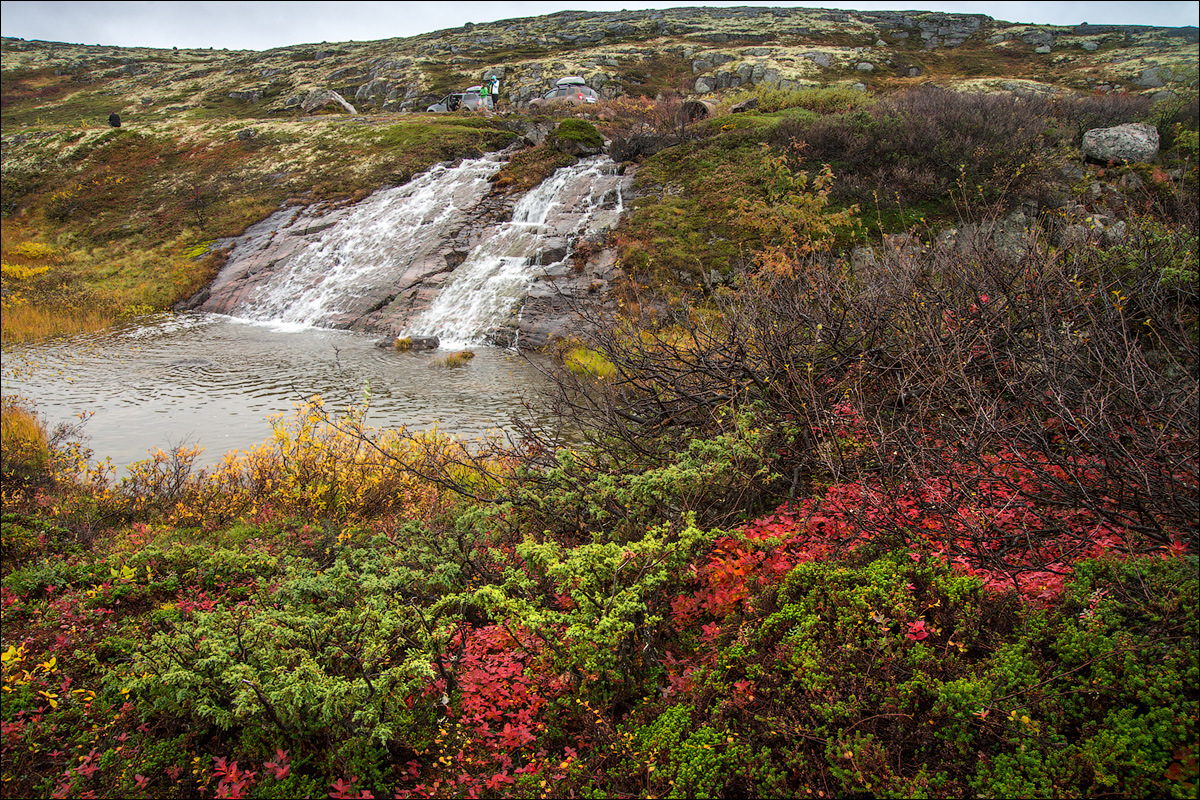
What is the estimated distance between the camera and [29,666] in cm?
427

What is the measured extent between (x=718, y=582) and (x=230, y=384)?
1355cm

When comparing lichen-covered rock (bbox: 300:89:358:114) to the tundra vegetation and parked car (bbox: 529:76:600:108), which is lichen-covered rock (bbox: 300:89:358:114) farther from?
the tundra vegetation

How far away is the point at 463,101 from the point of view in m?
49.6

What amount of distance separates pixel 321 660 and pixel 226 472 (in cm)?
553

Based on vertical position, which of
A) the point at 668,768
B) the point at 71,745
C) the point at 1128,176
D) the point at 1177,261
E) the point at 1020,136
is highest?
the point at 1020,136

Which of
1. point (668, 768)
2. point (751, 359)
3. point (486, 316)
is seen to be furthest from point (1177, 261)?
point (486, 316)

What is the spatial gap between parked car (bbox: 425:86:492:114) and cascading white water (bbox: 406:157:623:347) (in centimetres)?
3008

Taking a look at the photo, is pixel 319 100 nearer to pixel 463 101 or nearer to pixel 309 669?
pixel 463 101

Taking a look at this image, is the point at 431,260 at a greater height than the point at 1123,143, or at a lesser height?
lesser

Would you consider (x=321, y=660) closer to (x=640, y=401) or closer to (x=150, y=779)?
(x=150, y=779)

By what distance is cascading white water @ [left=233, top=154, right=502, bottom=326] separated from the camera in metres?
21.0

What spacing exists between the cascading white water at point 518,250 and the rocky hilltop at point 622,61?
25.8 metres

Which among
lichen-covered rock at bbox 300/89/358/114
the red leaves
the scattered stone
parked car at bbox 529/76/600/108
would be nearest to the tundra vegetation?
the red leaves

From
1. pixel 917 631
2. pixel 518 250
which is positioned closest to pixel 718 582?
pixel 917 631
